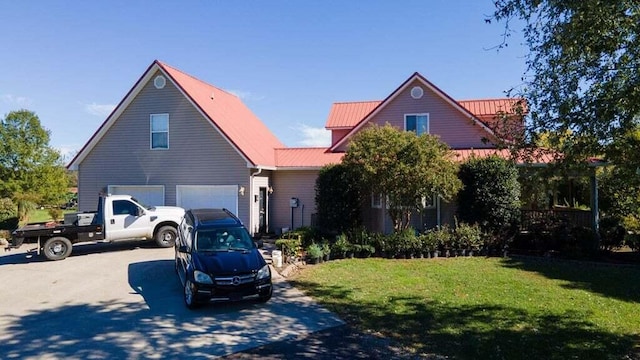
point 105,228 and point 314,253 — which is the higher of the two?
point 105,228

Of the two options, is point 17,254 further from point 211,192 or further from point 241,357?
point 241,357

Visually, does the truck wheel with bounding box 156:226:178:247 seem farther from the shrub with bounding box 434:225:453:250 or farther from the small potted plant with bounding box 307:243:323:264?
the shrub with bounding box 434:225:453:250

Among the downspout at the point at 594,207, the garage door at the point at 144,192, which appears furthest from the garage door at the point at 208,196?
the downspout at the point at 594,207

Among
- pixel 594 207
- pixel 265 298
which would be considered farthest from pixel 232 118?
pixel 594 207

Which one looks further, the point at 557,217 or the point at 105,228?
the point at 557,217

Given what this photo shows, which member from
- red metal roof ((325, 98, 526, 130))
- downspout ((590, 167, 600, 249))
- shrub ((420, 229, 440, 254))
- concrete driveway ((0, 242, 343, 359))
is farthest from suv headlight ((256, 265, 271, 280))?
red metal roof ((325, 98, 526, 130))

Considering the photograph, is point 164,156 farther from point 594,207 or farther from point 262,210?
point 594,207

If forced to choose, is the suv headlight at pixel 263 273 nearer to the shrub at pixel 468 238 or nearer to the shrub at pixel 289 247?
the shrub at pixel 289 247

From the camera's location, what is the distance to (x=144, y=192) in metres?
18.8

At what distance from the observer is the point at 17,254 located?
15078mm

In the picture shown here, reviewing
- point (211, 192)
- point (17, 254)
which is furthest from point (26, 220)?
point (211, 192)

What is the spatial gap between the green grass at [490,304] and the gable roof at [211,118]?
7359 mm

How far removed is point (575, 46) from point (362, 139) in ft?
30.1

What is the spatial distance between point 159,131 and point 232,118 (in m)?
3.68
